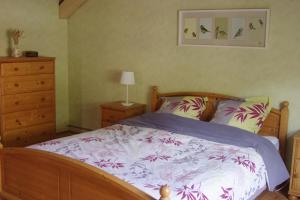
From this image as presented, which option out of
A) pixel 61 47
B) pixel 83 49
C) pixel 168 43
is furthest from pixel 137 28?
pixel 61 47

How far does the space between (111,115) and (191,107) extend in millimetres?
1093

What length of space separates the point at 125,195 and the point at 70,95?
3.70 meters

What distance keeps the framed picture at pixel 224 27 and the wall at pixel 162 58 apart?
0.07 meters

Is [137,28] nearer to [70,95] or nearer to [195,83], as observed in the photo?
[195,83]

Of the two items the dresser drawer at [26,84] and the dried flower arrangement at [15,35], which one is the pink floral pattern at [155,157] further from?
the dried flower arrangement at [15,35]

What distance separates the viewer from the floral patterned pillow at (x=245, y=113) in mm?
3764

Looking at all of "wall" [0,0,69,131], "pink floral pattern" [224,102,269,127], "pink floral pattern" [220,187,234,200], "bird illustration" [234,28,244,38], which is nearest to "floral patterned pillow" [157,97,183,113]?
"pink floral pattern" [224,102,269,127]

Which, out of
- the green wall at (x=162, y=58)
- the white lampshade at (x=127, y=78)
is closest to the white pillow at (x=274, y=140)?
the green wall at (x=162, y=58)

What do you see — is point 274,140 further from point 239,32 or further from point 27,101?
point 27,101

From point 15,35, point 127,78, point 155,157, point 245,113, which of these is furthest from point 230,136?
point 15,35

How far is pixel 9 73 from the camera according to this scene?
15.0 ft

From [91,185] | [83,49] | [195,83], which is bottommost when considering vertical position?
[91,185]

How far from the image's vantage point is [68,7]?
5.45m

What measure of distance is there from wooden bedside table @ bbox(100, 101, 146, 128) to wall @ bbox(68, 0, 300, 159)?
218 millimetres
